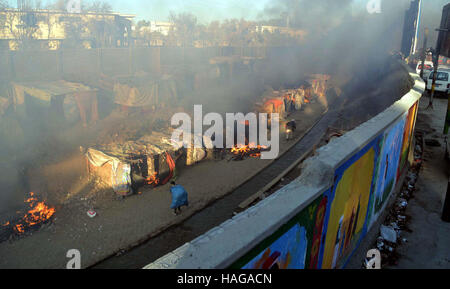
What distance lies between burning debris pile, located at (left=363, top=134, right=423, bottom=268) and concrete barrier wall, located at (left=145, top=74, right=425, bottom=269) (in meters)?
0.34

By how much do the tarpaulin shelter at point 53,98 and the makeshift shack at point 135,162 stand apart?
5740 mm

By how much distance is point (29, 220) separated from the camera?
9000mm

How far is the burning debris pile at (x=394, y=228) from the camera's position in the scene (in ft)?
18.0

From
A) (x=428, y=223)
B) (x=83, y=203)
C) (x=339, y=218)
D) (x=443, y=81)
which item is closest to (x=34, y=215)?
(x=83, y=203)

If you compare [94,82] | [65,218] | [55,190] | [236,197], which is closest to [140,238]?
[65,218]

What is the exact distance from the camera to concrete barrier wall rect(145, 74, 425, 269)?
239 centimetres

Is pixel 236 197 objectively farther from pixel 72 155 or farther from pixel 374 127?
pixel 72 155

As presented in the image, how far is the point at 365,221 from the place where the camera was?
18.2 ft

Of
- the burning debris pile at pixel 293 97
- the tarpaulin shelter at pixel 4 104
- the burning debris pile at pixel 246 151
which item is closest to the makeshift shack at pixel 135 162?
the burning debris pile at pixel 246 151

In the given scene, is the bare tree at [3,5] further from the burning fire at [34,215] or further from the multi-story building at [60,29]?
the burning fire at [34,215]

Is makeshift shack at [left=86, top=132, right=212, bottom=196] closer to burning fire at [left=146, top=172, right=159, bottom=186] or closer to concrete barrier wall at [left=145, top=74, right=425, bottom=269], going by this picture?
burning fire at [left=146, top=172, right=159, bottom=186]

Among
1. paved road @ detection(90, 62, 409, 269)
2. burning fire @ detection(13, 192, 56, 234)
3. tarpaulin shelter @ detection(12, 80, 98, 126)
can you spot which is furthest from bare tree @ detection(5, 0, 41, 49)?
paved road @ detection(90, 62, 409, 269)

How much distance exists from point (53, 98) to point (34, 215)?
26.2 feet

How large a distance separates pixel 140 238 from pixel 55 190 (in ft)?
14.1
